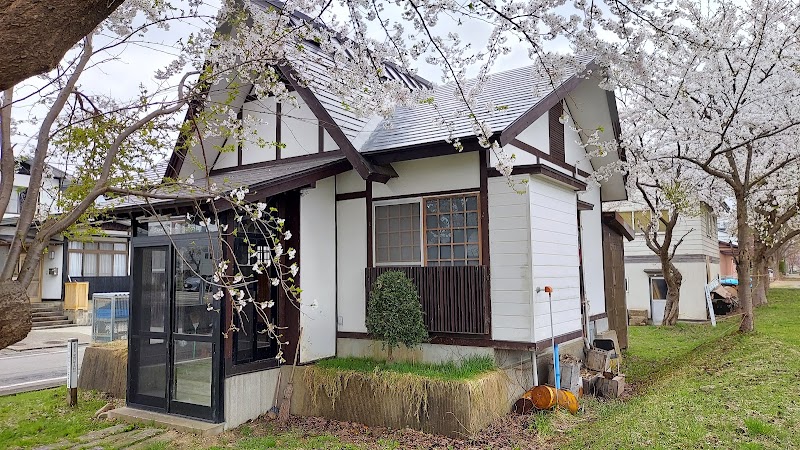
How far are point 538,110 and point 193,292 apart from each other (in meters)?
5.47

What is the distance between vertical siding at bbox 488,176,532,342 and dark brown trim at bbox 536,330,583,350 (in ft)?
0.88

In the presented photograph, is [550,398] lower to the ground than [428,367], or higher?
lower

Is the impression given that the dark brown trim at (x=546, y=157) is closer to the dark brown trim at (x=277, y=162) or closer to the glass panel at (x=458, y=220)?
the glass panel at (x=458, y=220)

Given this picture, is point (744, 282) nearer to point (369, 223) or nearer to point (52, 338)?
point (369, 223)

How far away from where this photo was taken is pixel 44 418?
769cm

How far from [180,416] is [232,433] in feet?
3.03

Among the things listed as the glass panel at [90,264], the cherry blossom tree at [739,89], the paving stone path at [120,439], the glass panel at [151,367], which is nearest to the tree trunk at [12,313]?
the paving stone path at [120,439]

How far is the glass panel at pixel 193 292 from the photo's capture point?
7.20 metres

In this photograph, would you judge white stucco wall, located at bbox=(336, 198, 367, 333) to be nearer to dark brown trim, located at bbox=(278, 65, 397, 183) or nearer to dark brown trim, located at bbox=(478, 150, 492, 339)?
dark brown trim, located at bbox=(278, 65, 397, 183)

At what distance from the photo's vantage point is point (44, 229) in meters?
3.33

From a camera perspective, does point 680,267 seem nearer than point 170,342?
No

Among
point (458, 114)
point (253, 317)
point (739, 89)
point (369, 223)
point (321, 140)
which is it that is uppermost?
point (739, 89)

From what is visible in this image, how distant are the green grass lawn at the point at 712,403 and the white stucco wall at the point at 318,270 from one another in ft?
11.9

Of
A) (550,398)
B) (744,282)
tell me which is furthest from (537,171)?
(744,282)
